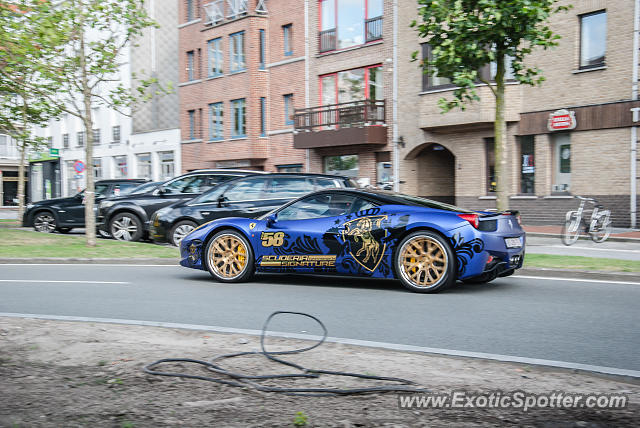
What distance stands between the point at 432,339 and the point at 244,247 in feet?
13.8

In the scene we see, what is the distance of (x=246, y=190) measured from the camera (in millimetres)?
13984

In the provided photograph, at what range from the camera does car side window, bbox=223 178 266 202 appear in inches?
543

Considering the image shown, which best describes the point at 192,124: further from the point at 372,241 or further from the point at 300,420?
the point at 300,420

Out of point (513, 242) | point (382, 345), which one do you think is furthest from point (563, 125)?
point (382, 345)

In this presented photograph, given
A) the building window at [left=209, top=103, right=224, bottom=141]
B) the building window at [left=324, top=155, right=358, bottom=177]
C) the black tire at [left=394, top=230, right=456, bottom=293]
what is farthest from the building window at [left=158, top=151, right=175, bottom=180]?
the black tire at [left=394, top=230, right=456, bottom=293]

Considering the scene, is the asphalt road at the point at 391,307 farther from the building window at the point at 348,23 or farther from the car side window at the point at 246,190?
the building window at the point at 348,23

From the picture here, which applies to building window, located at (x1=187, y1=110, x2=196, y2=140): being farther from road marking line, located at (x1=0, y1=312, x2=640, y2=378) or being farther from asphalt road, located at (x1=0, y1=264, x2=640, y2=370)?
road marking line, located at (x1=0, y1=312, x2=640, y2=378)

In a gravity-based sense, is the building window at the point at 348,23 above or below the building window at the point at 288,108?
above

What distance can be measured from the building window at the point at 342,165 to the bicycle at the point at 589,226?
42.2 ft

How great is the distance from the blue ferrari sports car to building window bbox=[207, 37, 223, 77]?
27566 mm

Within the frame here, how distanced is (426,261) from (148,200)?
10531 mm

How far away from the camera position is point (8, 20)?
15.4 metres

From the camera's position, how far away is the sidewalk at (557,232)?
56.1 ft

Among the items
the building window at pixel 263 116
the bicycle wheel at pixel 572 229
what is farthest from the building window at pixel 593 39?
the building window at pixel 263 116
